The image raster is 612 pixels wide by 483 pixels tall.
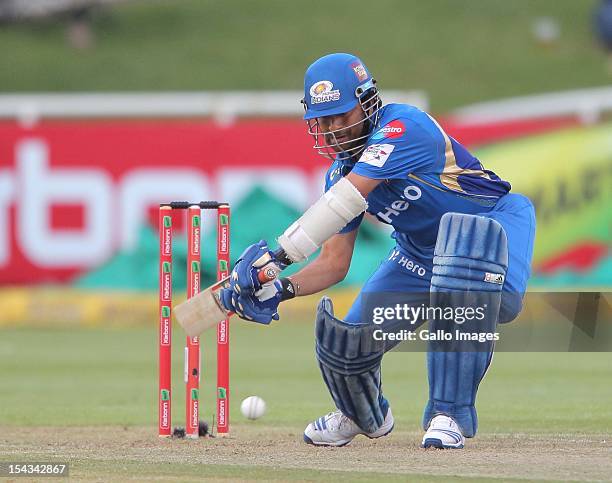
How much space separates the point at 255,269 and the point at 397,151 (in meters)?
0.78

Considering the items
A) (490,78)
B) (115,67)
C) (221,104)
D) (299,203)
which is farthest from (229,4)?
(299,203)

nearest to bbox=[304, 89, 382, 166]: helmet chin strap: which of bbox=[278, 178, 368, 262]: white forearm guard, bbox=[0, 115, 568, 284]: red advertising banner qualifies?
bbox=[278, 178, 368, 262]: white forearm guard

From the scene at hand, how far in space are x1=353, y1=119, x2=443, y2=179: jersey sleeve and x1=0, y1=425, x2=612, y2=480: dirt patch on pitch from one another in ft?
3.85

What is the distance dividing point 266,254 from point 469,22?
22774 millimetres

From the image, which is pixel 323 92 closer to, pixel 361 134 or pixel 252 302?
pixel 361 134

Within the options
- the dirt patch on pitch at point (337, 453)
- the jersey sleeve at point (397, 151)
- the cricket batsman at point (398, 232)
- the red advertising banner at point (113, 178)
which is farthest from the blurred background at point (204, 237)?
the jersey sleeve at point (397, 151)

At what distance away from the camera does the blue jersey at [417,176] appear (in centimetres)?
595

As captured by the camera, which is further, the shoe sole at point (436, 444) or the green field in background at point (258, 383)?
the green field in background at point (258, 383)

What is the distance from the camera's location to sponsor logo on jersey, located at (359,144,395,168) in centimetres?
589

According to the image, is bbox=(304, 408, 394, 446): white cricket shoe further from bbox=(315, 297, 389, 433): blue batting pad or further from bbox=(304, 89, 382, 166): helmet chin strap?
bbox=(304, 89, 382, 166): helmet chin strap

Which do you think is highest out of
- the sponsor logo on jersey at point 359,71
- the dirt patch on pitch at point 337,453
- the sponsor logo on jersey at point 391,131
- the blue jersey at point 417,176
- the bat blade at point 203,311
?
the sponsor logo on jersey at point 359,71

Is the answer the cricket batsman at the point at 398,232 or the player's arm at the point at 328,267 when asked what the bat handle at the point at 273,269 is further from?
the player's arm at the point at 328,267

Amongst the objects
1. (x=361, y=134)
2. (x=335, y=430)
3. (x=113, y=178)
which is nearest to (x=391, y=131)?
(x=361, y=134)

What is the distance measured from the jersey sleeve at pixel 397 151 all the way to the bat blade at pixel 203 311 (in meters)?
0.77
